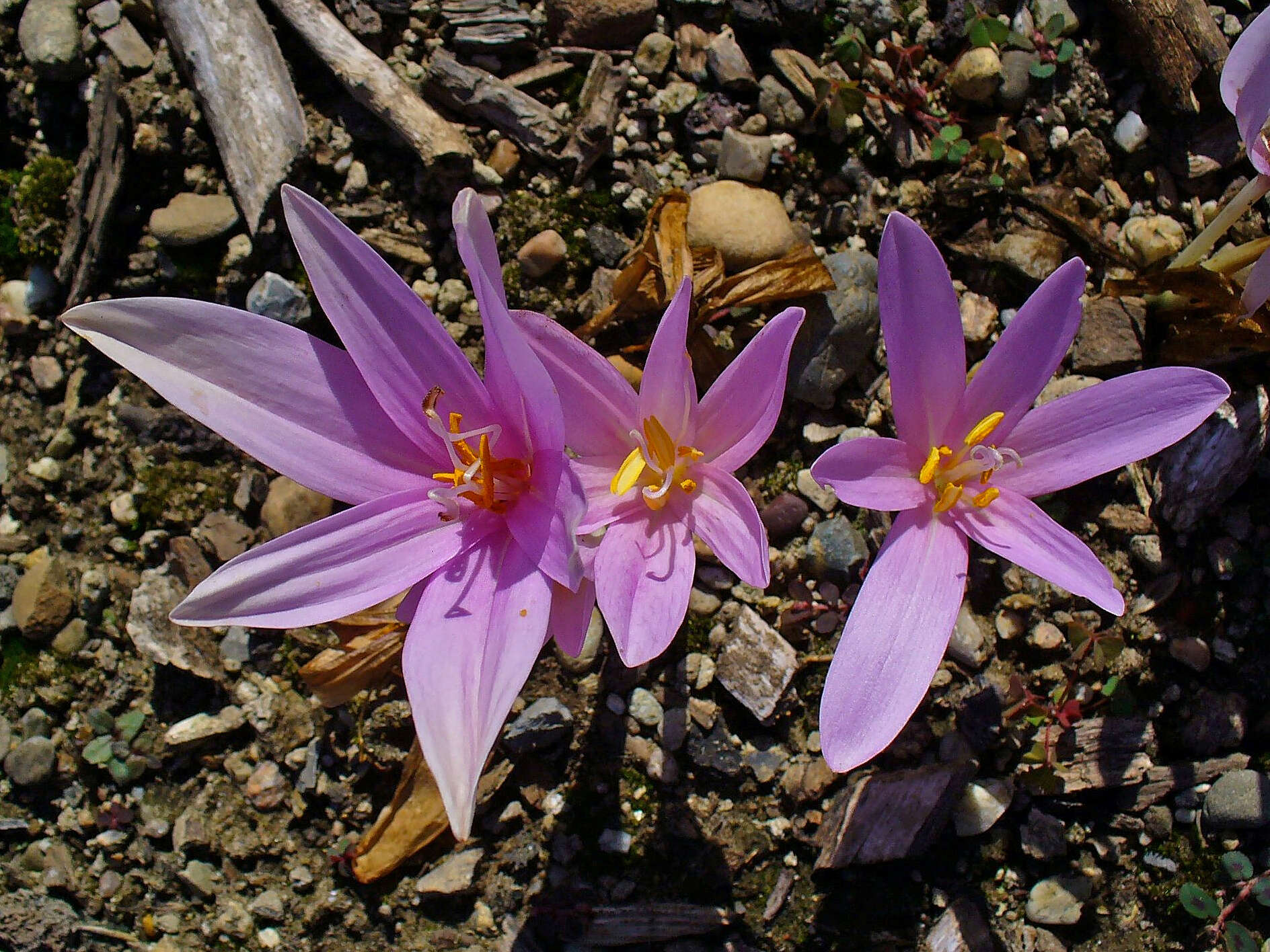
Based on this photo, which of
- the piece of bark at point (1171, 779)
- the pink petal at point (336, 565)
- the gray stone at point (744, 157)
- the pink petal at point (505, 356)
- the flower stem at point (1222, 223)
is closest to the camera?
the pink petal at point (505, 356)

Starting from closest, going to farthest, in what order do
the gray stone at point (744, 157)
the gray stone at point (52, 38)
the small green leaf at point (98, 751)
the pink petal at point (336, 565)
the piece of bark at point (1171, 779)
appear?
the pink petal at point (336, 565), the piece of bark at point (1171, 779), the small green leaf at point (98, 751), the gray stone at point (744, 157), the gray stone at point (52, 38)

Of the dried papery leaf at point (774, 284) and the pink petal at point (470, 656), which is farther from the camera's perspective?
the dried papery leaf at point (774, 284)

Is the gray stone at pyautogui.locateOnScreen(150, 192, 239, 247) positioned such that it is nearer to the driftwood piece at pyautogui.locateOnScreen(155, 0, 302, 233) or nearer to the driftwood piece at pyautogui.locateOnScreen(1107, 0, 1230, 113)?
the driftwood piece at pyautogui.locateOnScreen(155, 0, 302, 233)

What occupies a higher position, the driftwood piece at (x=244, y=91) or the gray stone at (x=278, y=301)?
the driftwood piece at (x=244, y=91)

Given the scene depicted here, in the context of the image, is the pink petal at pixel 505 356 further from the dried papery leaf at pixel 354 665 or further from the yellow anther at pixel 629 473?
the dried papery leaf at pixel 354 665

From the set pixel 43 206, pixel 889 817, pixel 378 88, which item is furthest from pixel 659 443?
pixel 43 206

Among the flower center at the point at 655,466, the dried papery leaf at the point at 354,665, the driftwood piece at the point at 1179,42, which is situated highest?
the driftwood piece at the point at 1179,42

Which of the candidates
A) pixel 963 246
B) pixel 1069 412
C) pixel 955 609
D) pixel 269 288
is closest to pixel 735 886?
pixel 955 609

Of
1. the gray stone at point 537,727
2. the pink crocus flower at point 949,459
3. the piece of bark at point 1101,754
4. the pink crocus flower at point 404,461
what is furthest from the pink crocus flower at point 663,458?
the piece of bark at point 1101,754
